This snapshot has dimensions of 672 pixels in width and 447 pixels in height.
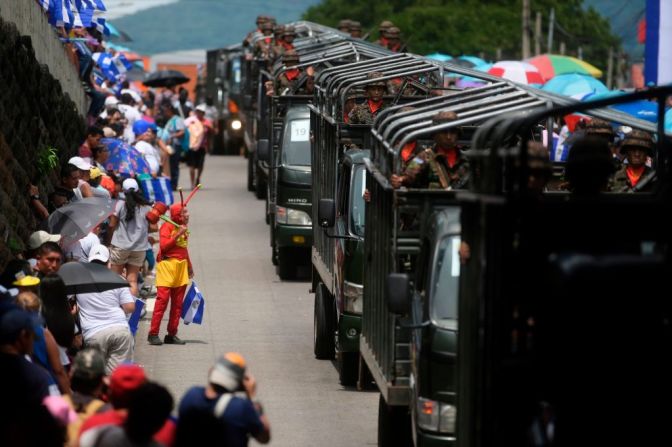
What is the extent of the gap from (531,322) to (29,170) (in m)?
10.1

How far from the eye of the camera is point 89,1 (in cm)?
2478

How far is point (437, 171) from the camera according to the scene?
12.2m

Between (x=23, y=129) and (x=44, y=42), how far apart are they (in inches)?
195

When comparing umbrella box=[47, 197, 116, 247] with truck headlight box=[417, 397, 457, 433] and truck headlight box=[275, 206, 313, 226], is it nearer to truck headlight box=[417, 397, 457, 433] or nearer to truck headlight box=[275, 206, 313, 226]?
truck headlight box=[417, 397, 457, 433]

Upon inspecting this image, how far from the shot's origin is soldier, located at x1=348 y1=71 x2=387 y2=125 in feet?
56.5

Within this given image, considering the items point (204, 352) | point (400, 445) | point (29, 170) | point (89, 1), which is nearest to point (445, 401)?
point (400, 445)

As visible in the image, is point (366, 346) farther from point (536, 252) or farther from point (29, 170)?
point (29, 170)

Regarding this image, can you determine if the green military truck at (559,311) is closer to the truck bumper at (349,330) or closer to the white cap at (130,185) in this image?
the truck bumper at (349,330)

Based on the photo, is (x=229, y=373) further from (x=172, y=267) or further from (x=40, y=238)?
Answer: (x=172, y=267)

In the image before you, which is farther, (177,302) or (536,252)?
(177,302)

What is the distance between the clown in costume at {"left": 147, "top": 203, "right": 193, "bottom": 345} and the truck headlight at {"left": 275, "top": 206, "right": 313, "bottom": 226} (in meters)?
4.51

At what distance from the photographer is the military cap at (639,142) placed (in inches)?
568

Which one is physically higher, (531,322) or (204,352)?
(531,322)

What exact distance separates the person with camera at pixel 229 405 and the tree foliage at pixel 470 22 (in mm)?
64552
